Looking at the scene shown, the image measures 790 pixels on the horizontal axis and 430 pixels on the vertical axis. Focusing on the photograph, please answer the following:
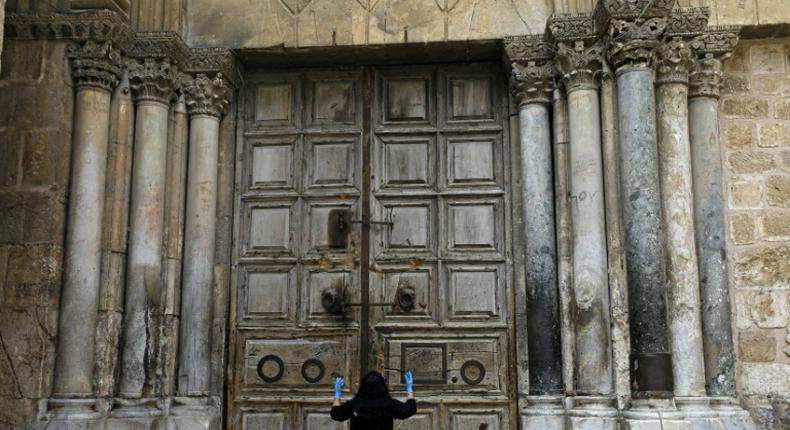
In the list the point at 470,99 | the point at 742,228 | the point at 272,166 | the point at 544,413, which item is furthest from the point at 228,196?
the point at 742,228

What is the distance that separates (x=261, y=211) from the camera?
686 centimetres

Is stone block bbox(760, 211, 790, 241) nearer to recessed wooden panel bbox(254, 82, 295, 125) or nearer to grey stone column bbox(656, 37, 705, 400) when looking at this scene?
grey stone column bbox(656, 37, 705, 400)

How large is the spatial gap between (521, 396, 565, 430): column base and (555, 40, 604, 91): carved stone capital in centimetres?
220

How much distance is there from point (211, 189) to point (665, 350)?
11.5 ft

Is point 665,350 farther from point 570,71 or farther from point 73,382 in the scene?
point 73,382

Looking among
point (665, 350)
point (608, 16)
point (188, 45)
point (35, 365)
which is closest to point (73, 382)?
A: point (35, 365)

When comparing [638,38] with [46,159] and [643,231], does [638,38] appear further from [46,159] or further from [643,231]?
[46,159]

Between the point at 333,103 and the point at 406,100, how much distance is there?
0.59 metres

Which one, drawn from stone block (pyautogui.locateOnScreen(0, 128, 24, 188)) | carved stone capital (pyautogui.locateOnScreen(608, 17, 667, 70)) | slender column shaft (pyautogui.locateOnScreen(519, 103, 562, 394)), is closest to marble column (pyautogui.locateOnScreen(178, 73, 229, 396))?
stone block (pyautogui.locateOnScreen(0, 128, 24, 188))

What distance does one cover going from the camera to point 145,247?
6.22 meters

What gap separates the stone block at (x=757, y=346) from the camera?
5.98 meters

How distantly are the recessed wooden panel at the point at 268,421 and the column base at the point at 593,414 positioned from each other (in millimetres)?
2159

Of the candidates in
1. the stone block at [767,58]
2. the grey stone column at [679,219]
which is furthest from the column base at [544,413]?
the stone block at [767,58]

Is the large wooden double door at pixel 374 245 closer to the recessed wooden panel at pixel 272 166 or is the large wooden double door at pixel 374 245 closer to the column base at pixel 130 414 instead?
the recessed wooden panel at pixel 272 166
